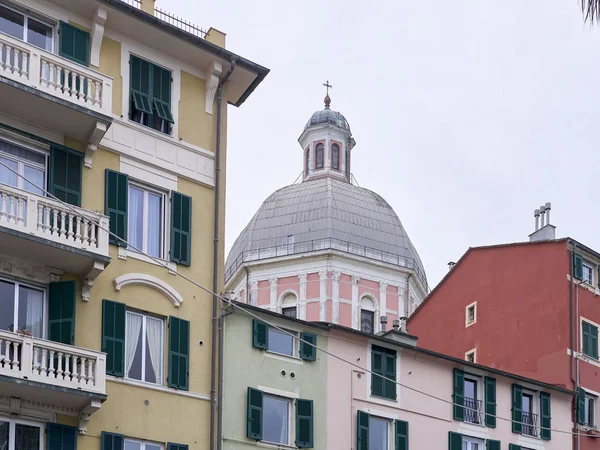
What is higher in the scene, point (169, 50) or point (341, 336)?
point (169, 50)

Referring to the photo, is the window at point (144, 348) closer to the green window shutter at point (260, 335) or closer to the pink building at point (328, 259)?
the green window shutter at point (260, 335)

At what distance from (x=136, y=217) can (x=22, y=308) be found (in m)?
4.27

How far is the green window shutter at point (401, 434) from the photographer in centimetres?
3938

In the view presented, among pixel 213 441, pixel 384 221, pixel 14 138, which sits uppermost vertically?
pixel 384 221

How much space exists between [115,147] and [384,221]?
201 feet

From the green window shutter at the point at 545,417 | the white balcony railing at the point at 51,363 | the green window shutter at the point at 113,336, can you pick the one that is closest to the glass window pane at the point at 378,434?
the green window shutter at the point at 545,417

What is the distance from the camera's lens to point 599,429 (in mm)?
47156

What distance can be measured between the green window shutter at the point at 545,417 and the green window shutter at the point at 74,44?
20.5 meters

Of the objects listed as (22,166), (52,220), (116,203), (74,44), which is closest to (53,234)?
(52,220)

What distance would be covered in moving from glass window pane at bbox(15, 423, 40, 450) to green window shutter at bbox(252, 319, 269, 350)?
25.9 feet

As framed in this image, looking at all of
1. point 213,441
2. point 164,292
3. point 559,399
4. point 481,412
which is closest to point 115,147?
point 164,292

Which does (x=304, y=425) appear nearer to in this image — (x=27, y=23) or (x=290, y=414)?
(x=290, y=414)

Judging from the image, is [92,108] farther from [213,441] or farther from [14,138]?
[213,441]

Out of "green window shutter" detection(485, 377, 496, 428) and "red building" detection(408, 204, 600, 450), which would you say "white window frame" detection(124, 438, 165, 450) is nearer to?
"green window shutter" detection(485, 377, 496, 428)
